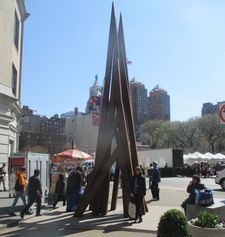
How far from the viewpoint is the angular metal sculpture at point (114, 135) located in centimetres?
1504

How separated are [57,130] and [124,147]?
13200cm

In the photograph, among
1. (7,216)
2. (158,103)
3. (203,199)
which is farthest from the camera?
(158,103)

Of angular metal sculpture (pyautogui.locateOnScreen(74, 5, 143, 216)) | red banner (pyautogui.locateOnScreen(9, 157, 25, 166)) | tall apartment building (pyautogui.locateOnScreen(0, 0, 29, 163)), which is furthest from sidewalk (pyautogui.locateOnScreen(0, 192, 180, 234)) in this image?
tall apartment building (pyautogui.locateOnScreen(0, 0, 29, 163))

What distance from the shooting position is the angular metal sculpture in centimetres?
1504

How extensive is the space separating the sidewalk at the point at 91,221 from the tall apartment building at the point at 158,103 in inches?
5047

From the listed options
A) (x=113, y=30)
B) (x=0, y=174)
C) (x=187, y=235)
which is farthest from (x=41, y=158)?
(x=187, y=235)

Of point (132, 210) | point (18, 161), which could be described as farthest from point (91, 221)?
point (18, 161)

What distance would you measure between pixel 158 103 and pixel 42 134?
4297cm

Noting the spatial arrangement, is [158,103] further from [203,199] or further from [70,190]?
[203,199]

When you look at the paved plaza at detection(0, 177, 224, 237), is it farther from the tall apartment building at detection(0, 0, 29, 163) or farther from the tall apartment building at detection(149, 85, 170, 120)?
the tall apartment building at detection(149, 85, 170, 120)

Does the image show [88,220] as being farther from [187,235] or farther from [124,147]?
[187,235]

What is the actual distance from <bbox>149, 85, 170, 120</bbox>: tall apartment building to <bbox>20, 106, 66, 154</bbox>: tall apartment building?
31.1 metres

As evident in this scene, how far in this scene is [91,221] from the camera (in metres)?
13.8

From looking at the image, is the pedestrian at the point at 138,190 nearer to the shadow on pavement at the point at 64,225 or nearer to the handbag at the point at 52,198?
the shadow on pavement at the point at 64,225
